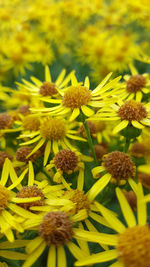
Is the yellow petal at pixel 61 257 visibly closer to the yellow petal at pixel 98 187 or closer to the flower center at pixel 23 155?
the yellow petal at pixel 98 187

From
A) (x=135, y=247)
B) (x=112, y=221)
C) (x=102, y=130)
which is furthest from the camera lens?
(x=102, y=130)

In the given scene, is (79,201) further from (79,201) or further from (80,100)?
(80,100)

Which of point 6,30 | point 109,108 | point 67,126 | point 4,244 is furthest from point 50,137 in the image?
point 6,30

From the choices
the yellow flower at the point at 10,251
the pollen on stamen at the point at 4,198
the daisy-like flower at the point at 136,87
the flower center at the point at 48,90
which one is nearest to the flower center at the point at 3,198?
the pollen on stamen at the point at 4,198

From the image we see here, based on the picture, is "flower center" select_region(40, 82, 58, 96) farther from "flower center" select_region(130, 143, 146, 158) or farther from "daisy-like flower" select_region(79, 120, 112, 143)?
"flower center" select_region(130, 143, 146, 158)

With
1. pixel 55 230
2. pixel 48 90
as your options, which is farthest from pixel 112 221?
pixel 48 90

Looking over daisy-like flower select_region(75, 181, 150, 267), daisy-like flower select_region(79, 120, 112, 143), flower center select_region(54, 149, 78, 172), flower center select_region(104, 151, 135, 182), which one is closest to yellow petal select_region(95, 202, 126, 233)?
daisy-like flower select_region(75, 181, 150, 267)

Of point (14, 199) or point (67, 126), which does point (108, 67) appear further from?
point (14, 199)
